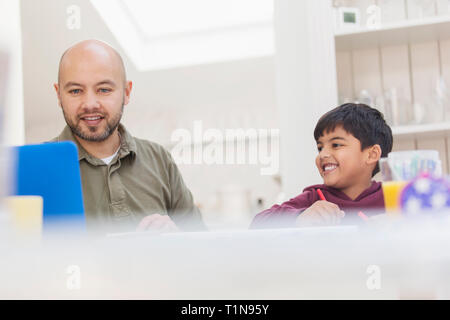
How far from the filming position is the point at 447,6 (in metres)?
1.83

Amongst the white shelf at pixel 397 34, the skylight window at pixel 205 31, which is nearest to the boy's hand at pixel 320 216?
the white shelf at pixel 397 34

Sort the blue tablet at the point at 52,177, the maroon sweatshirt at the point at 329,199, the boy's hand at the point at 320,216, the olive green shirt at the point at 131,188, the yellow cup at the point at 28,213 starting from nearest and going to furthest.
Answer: the yellow cup at the point at 28,213 → the blue tablet at the point at 52,177 → the boy's hand at the point at 320,216 → the maroon sweatshirt at the point at 329,199 → the olive green shirt at the point at 131,188

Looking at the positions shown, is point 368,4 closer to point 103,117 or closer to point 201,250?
point 103,117

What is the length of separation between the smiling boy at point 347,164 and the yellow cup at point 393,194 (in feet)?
1.65

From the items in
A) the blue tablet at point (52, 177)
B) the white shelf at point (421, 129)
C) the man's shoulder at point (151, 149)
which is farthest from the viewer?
the white shelf at point (421, 129)

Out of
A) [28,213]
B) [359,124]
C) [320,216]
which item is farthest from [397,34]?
[28,213]

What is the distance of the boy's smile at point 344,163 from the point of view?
1129mm

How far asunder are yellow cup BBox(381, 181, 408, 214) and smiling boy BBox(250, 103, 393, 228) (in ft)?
1.65

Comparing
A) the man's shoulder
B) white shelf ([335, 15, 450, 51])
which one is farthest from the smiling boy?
white shelf ([335, 15, 450, 51])

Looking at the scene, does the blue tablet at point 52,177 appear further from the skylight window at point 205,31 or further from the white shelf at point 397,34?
the skylight window at point 205,31

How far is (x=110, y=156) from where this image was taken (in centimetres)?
120

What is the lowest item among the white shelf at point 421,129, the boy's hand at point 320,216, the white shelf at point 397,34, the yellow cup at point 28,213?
the boy's hand at point 320,216
